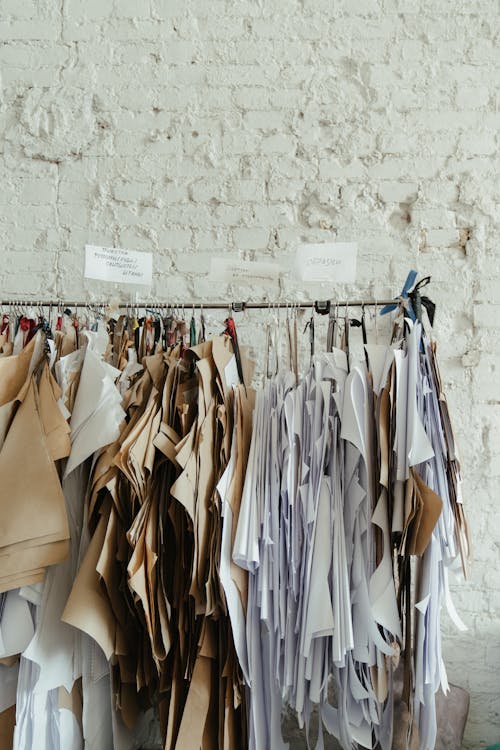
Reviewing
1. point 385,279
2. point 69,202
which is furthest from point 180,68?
point 385,279

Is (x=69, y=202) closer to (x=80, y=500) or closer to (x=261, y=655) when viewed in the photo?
(x=80, y=500)

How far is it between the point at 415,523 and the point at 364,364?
13.2 inches

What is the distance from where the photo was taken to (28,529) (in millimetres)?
1261

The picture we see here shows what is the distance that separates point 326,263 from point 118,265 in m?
0.49

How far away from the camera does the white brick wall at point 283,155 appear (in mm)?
1780

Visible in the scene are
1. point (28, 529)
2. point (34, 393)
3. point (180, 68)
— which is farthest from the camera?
point (180, 68)

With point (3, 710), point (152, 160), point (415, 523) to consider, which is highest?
point (152, 160)

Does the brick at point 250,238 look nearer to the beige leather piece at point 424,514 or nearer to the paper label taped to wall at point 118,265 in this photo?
the paper label taped to wall at point 118,265

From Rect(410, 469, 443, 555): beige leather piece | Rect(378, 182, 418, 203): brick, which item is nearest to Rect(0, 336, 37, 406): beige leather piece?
Rect(410, 469, 443, 555): beige leather piece

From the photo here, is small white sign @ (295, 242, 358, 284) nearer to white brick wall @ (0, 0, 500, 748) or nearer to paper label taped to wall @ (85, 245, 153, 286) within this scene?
paper label taped to wall @ (85, 245, 153, 286)

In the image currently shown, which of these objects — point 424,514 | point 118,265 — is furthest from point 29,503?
point 424,514

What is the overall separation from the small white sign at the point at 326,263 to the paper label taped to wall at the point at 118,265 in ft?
1.19

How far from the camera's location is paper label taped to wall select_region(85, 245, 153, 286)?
1406mm

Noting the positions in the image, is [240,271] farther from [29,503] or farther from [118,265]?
[29,503]
